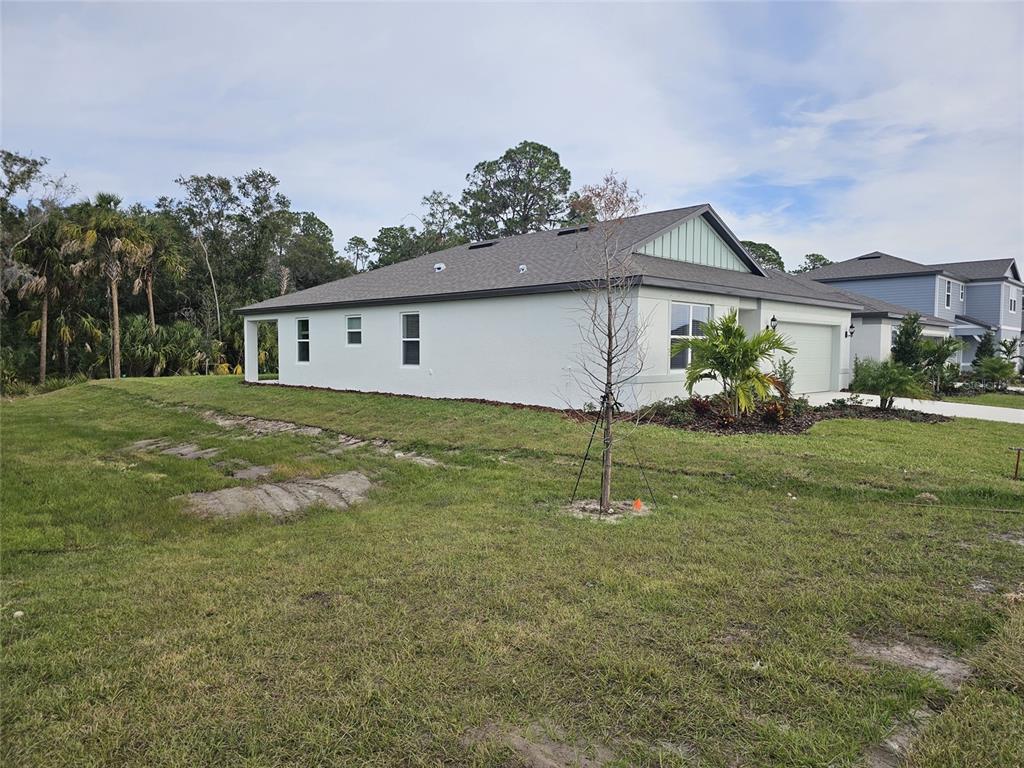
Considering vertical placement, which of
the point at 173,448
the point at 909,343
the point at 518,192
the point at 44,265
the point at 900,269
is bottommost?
the point at 173,448

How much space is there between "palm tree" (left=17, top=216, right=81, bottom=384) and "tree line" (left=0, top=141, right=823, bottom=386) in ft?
0.17

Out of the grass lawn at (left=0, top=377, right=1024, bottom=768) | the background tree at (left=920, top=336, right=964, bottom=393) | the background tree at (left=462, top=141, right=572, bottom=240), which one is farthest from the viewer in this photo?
the background tree at (left=462, top=141, right=572, bottom=240)

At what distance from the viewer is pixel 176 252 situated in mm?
26531

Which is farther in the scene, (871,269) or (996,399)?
(871,269)

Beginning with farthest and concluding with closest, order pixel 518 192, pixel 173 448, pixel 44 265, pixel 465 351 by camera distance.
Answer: pixel 518 192
pixel 44 265
pixel 465 351
pixel 173 448

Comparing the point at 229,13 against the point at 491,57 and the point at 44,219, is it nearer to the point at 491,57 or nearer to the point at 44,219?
the point at 491,57

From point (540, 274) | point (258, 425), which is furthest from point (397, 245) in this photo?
point (258, 425)

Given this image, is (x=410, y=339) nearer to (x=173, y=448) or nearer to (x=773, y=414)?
(x=173, y=448)

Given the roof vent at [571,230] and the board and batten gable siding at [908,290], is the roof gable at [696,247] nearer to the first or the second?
the roof vent at [571,230]

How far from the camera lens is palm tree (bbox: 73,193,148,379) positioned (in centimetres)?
2241

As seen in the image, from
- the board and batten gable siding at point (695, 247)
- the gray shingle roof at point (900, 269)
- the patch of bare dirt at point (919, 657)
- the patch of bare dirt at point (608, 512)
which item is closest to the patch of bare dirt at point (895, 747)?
the patch of bare dirt at point (919, 657)

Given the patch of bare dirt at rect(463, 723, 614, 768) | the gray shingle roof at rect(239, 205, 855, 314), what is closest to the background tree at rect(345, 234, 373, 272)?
the gray shingle roof at rect(239, 205, 855, 314)

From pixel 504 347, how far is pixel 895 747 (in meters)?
11.5

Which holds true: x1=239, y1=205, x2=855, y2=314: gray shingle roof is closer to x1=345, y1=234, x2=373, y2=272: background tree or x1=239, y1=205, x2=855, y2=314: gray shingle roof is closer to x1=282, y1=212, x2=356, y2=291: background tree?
x1=282, y1=212, x2=356, y2=291: background tree
